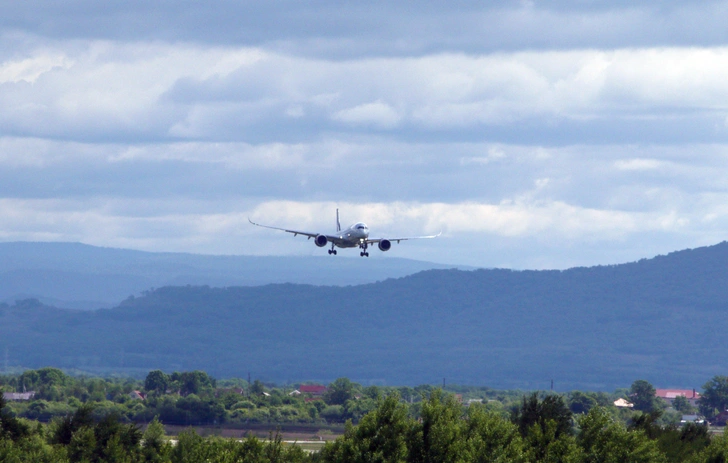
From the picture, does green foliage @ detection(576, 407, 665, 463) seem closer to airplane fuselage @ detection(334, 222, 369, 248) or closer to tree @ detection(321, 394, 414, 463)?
tree @ detection(321, 394, 414, 463)

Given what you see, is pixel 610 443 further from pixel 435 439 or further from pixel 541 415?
pixel 541 415

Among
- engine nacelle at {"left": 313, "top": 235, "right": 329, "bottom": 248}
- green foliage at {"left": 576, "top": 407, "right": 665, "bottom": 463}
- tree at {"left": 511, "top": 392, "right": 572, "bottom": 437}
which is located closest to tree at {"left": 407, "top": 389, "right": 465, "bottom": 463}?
green foliage at {"left": 576, "top": 407, "right": 665, "bottom": 463}

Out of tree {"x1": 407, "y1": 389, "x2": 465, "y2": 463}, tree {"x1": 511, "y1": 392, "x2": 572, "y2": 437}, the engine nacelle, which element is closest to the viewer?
tree {"x1": 407, "y1": 389, "x2": 465, "y2": 463}

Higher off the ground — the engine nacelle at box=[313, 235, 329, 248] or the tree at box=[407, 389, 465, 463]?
the engine nacelle at box=[313, 235, 329, 248]

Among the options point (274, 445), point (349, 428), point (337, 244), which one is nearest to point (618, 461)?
point (349, 428)

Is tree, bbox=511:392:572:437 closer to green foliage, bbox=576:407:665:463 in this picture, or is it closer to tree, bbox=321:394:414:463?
green foliage, bbox=576:407:665:463

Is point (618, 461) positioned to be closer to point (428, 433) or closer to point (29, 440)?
point (428, 433)

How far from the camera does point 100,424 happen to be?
143875 millimetres

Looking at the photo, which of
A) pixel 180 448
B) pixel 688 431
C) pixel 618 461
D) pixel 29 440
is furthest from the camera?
pixel 688 431

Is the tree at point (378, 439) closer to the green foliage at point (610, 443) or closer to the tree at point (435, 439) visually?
the tree at point (435, 439)

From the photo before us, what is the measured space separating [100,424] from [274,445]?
35349 mm

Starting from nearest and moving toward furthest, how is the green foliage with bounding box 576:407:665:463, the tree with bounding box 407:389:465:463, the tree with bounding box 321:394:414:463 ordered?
the tree with bounding box 321:394:414:463 < the tree with bounding box 407:389:465:463 < the green foliage with bounding box 576:407:665:463

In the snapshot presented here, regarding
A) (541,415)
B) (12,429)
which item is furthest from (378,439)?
(12,429)

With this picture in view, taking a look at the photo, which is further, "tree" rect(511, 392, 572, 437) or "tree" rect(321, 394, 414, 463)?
"tree" rect(511, 392, 572, 437)
